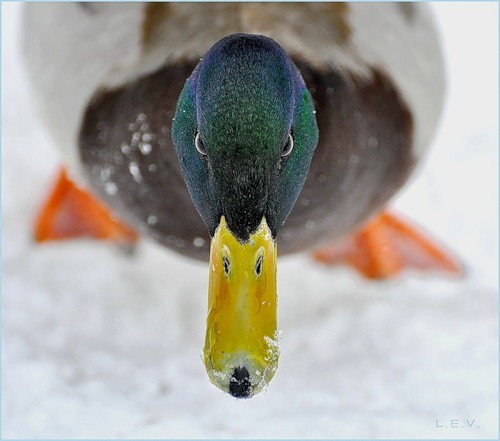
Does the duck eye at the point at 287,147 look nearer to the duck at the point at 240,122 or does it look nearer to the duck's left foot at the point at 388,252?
the duck at the point at 240,122

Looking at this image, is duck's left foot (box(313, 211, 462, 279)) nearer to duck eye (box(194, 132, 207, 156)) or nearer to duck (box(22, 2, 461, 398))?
duck (box(22, 2, 461, 398))

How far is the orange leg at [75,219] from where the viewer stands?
3.12 meters

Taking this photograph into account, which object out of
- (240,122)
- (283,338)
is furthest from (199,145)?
(283,338)

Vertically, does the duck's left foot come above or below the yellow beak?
below

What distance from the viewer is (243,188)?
1714 mm

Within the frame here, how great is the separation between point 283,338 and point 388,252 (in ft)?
1.62

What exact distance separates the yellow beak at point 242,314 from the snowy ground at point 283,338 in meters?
0.68

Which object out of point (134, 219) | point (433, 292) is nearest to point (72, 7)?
point (134, 219)

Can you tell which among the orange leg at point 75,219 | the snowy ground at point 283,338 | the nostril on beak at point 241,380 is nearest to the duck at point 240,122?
the nostril on beak at point 241,380

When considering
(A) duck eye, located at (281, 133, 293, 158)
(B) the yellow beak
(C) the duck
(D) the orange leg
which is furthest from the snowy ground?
(A) duck eye, located at (281, 133, 293, 158)

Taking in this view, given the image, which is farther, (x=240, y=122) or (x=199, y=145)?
(x=199, y=145)

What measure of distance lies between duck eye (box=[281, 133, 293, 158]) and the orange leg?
1.33m

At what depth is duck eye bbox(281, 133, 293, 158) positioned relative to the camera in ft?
5.92

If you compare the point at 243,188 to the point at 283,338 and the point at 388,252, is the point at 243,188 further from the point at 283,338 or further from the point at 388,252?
the point at 388,252
